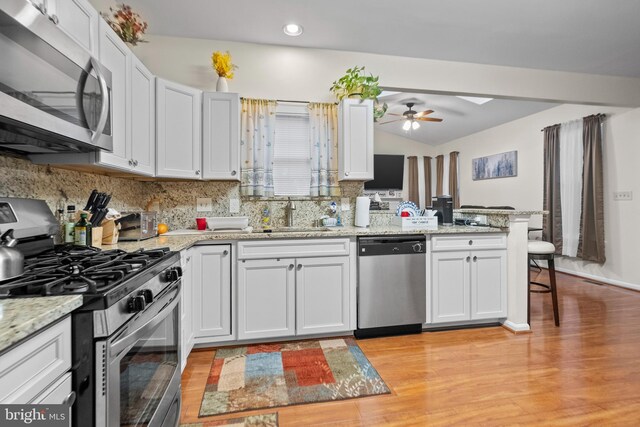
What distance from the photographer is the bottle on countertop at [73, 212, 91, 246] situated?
166 centimetres

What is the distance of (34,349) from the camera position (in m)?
0.68

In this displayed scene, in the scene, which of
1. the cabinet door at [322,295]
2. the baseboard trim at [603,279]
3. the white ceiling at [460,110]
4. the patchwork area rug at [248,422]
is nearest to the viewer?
the patchwork area rug at [248,422]

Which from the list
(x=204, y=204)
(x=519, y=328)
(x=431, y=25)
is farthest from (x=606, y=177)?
(x=204, y=204)

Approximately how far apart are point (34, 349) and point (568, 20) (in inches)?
155

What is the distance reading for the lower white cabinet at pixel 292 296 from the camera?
93.8 inches

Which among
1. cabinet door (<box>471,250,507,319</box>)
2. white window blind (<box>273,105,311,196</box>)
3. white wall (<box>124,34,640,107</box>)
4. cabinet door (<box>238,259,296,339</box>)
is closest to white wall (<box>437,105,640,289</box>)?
white wall (<box>124,34,640,107</box>)

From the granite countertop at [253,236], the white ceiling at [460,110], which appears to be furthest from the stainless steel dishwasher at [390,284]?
the white ceiling at [460,110]

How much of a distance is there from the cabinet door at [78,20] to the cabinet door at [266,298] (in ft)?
5.16

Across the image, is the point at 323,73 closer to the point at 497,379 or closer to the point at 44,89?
the point at 44,89

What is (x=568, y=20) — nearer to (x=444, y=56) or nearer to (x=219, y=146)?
(x=444, y=56)

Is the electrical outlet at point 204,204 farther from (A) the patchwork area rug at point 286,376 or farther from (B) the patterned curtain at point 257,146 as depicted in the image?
(A) the patchwork area rug at point 286,376

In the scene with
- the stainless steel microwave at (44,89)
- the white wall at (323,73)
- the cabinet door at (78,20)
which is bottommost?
the stainless steel microwave at (44,89)

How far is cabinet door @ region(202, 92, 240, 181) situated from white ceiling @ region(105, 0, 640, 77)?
2.16 feet

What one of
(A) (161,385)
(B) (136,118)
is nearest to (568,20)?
(B) (136,118)
